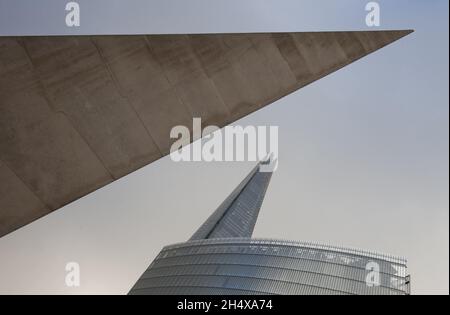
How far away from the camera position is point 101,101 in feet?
21.8

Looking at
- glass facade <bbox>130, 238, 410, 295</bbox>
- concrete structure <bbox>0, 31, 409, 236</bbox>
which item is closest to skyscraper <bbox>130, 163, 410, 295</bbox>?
glass facade <bbox>130, 238, 410, 295</bbox>

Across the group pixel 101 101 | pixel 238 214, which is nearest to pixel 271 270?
pixel 101 101

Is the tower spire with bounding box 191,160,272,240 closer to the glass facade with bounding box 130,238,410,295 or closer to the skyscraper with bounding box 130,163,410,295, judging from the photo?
the skyscraper with bounding box 130,163,410,295

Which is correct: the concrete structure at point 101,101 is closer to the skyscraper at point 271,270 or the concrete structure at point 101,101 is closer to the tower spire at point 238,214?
the skyscraper at point 271,270

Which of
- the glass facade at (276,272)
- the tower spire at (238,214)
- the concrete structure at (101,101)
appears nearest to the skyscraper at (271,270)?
the glass facade at (276,272)

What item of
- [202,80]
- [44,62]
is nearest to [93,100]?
[44,62]

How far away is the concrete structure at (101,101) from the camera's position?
5.96m

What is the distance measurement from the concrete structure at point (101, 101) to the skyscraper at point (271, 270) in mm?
67512

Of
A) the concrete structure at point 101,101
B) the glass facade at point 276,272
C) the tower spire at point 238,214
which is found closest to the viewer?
the concrete structure at point 101,101

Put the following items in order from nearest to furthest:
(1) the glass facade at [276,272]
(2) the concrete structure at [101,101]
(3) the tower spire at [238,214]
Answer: (2) the concrete structure at [101,101]
(1) the glass facade at [276,272]
(3) the tower spire at [238,214]

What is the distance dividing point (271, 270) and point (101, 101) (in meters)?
72.2

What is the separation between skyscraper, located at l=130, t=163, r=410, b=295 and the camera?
67.9 meters
